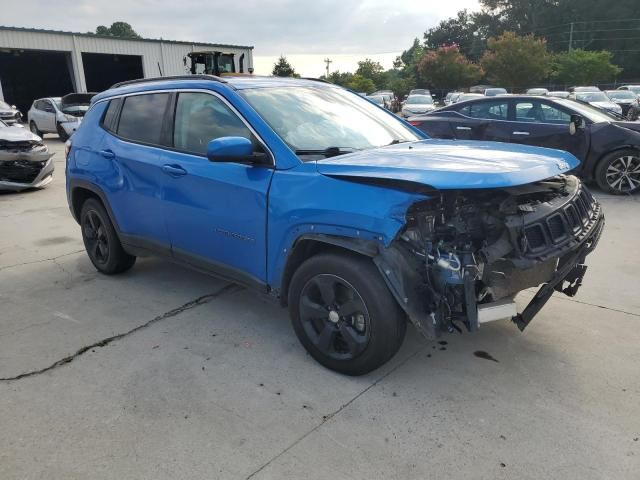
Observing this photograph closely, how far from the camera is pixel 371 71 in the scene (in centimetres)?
6588

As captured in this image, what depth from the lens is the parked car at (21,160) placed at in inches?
373

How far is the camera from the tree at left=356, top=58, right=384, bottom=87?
65375 millimetres

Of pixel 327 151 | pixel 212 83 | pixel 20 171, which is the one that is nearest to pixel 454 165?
pixel 327 151

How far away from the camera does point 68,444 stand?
268 centimetres

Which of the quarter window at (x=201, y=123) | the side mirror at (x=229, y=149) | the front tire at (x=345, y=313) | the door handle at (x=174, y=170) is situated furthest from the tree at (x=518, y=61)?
the front tire at (x=345, y=313)

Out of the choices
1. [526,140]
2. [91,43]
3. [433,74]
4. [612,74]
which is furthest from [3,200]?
[612,74]

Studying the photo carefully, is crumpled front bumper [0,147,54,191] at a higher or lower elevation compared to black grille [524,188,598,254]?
lower

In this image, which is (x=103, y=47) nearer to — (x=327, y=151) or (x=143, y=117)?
(x=143, y=117)

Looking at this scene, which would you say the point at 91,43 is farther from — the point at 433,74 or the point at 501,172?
the point at 501,172

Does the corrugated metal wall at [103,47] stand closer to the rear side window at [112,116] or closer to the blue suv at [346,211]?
the rear side window at [112,116]

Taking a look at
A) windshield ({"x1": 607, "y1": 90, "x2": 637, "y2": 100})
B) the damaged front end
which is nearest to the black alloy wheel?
the damaged front end

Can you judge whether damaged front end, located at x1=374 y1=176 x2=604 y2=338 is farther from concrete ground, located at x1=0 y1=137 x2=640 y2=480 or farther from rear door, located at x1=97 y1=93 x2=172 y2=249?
rear door, located at x1=97 y1=93 x2=172 y2=249

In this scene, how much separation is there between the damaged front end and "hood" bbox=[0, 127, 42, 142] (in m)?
9.09

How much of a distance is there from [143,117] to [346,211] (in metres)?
2.41
